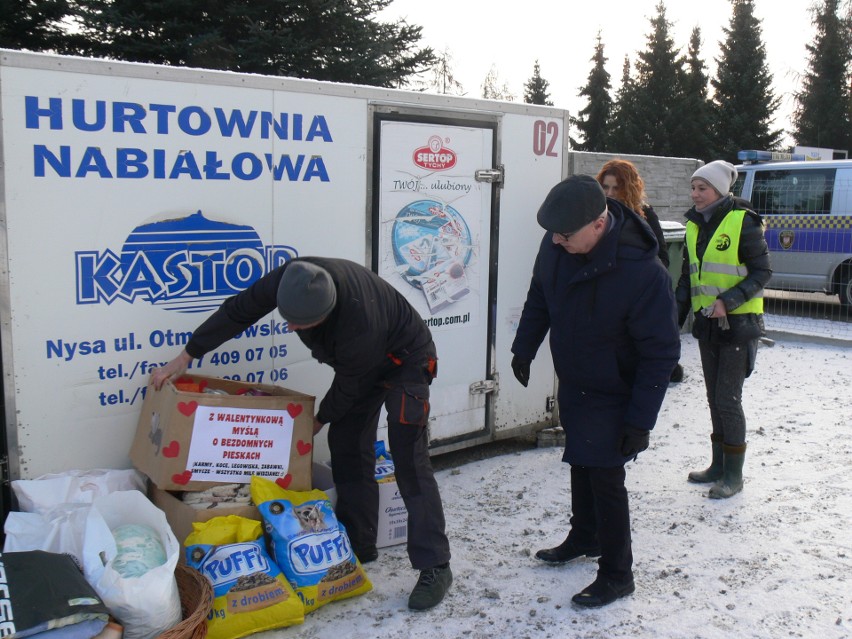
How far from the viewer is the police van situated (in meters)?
10.3

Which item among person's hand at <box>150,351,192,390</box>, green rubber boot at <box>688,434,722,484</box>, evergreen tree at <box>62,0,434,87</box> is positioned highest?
evergreen tree at <box>62,0,434,87</box>

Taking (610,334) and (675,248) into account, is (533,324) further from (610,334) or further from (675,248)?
(675,248)

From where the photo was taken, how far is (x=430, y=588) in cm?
341

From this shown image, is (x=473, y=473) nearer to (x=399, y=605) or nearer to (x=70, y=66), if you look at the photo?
(x=399, y=605)

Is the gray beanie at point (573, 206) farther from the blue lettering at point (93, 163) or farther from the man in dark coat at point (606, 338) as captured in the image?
the blue lettering at point (93, 163)

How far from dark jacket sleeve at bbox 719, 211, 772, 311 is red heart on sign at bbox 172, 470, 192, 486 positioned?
286cm

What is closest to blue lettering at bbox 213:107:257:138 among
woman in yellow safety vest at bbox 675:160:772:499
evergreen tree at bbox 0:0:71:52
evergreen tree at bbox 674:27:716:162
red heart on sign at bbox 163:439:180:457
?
red heart on sign at bbox 163:439:180:457

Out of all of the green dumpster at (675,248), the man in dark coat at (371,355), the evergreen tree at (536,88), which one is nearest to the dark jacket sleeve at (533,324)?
the man in dark coat at (371,355)

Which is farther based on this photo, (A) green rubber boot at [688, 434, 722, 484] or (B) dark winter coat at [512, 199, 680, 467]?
(A) green rubber boot at [688, 434, 722, 484]

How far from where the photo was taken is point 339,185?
14.1 feet

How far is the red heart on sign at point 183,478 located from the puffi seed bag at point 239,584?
229 millimetres

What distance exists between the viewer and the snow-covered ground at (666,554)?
130 inches

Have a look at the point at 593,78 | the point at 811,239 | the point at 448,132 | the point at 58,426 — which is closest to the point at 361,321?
the point at 58,426

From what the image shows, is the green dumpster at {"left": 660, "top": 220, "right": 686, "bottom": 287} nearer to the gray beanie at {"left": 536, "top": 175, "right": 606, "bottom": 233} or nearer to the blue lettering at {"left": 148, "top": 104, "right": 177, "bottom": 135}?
the gray beanie at {"left": 536, "top": 175, "right": 606, "bottom": 233}
